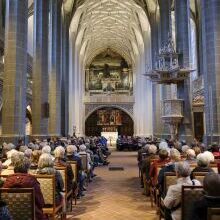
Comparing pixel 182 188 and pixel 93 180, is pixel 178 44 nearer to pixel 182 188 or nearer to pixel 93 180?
pixel 93 180

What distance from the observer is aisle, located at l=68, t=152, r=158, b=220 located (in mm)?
6367

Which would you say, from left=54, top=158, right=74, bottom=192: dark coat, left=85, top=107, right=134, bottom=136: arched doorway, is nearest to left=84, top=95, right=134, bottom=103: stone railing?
left=85, top=107, right=134, bottom=136: arched doorway

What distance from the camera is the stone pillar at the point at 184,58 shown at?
596 inches

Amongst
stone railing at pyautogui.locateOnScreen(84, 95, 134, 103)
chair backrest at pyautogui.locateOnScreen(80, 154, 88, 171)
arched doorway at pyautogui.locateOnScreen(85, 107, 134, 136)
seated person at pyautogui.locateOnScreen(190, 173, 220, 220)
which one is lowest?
chair backrest at pyautogui.locateOnScreen(80, 154, 88, 171)

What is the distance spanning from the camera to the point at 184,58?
15883mm

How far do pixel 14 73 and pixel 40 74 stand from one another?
15.9 ft

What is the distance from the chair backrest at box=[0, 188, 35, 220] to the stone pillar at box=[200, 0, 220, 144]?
901 cm

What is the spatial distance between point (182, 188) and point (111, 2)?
35046mm

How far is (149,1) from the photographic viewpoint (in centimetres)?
2870

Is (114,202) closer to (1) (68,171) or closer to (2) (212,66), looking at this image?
(1) (68,171)

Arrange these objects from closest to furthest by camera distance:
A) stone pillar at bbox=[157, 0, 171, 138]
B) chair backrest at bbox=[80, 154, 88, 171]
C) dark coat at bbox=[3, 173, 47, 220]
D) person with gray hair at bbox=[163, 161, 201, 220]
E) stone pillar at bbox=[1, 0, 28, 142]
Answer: dark coat at bbox=[3, 173, 47, 220]
person with gray hair at bbox=[163, 161, 201, 220]
chair backrest at bbox=[80, 154, 88, 171]
stone pillar at bbox=[1, 0, 28, 142]
stone pillar at bbox=[157, 0, 171, 138]

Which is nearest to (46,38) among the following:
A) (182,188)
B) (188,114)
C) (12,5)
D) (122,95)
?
(12,5)

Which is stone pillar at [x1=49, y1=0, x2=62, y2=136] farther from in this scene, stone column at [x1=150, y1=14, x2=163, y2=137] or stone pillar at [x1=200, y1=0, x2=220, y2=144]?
stone pillar at [x1=200, y1=0, x2=220, y2=144]

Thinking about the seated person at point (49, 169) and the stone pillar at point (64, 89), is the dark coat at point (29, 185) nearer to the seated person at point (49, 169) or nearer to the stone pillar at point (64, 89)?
the seated person at point (49, 169)
